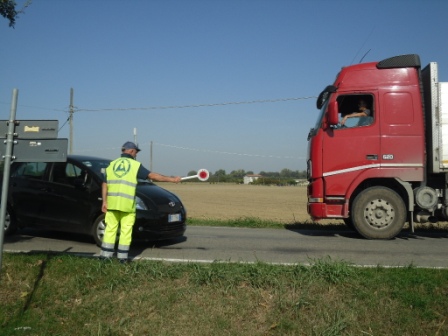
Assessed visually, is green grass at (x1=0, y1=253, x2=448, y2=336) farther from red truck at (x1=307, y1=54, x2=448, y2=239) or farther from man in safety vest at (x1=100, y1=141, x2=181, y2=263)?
red truck at (x1=307, y1=54, x2=448, y2=239)

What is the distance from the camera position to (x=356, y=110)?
28.9 feet

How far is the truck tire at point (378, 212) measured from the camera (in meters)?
8.55

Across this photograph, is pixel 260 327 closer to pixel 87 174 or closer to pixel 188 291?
pixel 188 291

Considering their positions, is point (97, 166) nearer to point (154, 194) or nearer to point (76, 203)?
point (76, 203)

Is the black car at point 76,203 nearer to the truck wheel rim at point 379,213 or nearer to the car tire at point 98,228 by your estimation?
the car tire at point 98,228

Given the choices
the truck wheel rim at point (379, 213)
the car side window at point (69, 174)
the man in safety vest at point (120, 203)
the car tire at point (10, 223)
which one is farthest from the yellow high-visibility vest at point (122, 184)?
the truck wheel rim at point (379, 213)

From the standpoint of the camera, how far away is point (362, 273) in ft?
16.2

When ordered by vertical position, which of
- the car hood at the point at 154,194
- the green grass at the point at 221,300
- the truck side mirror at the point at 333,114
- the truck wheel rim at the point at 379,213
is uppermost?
the truck side mirror at the point at 333,114

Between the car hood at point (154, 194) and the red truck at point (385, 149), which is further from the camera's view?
the red truck at point (385, 149)

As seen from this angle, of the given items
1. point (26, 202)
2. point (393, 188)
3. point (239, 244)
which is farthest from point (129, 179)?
point (393, 188)

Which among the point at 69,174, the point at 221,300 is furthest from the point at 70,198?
the point at 221,300

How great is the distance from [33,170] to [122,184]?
339 centimetres

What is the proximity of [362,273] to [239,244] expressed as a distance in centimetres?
337

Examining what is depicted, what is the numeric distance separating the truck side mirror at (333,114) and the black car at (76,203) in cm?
336
